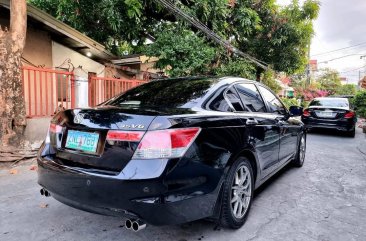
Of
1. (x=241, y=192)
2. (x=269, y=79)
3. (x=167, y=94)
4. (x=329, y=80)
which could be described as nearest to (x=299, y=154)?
(x=241, y=192)

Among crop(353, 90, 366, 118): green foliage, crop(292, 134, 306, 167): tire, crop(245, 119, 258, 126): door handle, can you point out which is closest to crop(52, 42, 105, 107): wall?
crop(292, 134, 306, 167): tire

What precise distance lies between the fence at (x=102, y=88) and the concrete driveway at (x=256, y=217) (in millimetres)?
2699

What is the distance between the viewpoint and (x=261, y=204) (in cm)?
348

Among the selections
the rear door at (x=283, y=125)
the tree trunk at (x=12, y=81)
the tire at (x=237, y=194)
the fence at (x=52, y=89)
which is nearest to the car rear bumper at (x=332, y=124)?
the rear door at (x=283, y=125)

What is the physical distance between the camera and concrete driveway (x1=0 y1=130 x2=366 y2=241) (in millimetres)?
2654

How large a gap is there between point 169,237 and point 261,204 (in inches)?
55.3

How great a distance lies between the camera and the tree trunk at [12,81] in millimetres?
4832

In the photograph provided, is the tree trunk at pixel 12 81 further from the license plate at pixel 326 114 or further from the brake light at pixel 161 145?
the license plate at pixel 326 114

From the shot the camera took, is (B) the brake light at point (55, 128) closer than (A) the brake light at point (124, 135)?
No

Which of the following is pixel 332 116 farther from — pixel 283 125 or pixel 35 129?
pixel 35 129

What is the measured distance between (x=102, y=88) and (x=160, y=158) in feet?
18.8

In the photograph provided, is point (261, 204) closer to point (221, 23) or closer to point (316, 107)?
point (316, 107)

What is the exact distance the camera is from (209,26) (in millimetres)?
11469

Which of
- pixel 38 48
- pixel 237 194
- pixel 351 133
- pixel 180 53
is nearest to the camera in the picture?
pixel 237 194
